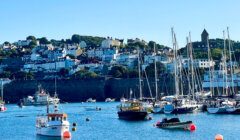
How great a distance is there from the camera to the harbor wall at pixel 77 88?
153625 mm

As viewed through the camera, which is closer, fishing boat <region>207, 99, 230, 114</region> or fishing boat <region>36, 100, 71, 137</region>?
fishing boat <region>36, 100, 71, 137</region>

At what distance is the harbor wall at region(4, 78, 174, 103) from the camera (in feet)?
504

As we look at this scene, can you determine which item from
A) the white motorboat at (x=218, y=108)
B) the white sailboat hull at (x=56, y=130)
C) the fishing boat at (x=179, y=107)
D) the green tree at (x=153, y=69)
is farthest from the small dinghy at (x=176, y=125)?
the green tree at (x=153, y=69)

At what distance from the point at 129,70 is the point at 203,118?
10707 cm

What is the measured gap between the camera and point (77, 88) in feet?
525

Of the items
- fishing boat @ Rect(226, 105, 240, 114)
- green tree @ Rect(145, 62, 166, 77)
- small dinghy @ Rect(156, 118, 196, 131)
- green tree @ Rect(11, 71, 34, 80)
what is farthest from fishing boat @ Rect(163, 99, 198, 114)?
green tree @ Rect(11, 71, 34, 80)

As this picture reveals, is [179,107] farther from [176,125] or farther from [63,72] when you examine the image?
[63,72]

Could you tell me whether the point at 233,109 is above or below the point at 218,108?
below

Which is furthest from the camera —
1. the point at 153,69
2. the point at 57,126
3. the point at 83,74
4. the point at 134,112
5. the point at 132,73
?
the point at 83,74

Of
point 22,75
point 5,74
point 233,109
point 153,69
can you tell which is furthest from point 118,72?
point 233,109

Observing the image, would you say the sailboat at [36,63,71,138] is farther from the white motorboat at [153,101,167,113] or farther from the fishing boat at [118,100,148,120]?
the white motorboat at [153,101,167,113]

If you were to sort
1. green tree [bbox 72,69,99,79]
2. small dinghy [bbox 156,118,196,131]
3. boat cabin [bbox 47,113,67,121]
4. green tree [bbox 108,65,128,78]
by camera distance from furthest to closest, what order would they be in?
green tree [bbox 72,69,99,79]
green tree [bbox 108,65,128,78]
small dinghy [bbox 156,118,196,131]
boat cabin [bbox 47,113,67,121]

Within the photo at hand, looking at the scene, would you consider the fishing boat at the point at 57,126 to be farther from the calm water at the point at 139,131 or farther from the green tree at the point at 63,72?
Result: the green tree at the point at 63,72

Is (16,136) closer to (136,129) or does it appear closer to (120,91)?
(136,129)
